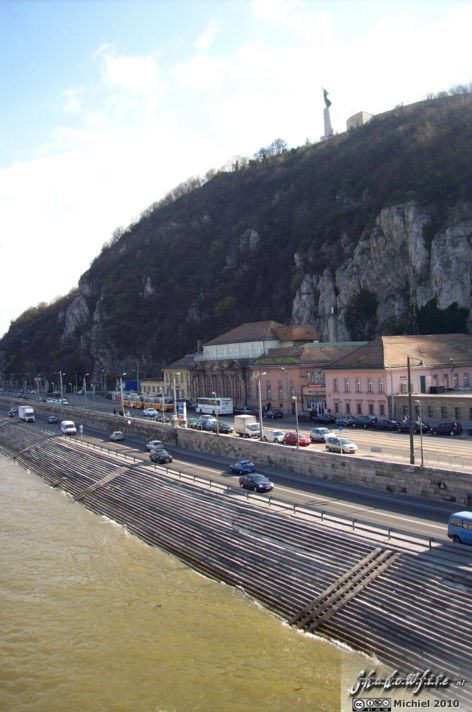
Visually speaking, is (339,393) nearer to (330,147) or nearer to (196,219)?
(330,147)

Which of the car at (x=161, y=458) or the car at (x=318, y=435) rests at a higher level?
the car at (x=318, y=435)

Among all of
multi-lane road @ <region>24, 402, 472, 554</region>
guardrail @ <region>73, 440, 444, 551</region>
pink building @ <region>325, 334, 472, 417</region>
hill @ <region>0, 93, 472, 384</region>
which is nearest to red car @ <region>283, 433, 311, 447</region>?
multi-lane road @ <region>24, 402, 472, 554</region>

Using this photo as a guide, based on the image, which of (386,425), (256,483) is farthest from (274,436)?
(256,483)

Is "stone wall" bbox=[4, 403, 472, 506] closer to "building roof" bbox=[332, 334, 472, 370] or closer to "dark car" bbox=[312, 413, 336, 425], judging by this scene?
"dark car" bbox=[312, 413, 336, 425]

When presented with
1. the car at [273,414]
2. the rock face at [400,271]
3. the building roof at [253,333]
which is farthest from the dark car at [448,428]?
the rock face at [400,271]

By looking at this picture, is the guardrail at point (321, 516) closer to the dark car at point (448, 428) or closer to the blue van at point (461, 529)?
the blue van at point (461, 529)

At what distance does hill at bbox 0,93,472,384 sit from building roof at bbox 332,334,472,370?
20.4m

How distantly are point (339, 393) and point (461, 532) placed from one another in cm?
3734

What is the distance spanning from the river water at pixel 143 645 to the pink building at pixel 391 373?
29.4 meters

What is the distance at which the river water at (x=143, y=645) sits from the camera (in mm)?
17266

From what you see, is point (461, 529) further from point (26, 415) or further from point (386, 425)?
point (26, 415)

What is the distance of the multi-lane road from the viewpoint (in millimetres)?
25484

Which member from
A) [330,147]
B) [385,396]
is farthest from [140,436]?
[330,147]

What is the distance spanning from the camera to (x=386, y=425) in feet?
164
